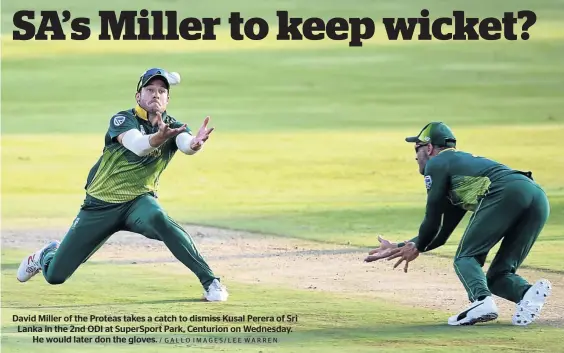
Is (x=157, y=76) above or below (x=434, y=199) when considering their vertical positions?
above

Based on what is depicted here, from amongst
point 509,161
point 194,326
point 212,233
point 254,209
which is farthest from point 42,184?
point 194,326

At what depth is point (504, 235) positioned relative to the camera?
1008 cm

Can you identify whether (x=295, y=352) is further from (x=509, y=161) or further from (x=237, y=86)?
(x=237, y=86)

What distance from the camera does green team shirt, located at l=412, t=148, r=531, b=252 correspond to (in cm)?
991

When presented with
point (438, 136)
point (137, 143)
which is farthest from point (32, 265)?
point (438, 136)

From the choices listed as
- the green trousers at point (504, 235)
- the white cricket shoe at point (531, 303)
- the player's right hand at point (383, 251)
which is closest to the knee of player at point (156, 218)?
the player's right hand at point (383, 251)

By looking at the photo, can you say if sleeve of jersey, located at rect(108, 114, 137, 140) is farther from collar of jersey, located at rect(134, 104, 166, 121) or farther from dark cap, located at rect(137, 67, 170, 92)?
dark cap, located at rect(137, 67, 170, 92)

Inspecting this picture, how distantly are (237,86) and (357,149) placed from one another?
3468mm

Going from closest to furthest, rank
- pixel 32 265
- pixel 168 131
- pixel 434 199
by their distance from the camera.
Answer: pixel 434 199 < pixel 168 131 < pixel 32 265

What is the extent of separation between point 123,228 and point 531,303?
10.3ft

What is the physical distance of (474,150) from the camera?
20203 millimetres

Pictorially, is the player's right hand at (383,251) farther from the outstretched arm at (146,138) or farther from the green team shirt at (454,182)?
the outstretched arm at (146,138)

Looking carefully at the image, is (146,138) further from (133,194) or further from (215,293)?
(215,293)

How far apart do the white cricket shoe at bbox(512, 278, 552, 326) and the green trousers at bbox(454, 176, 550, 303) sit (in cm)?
7
